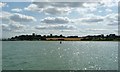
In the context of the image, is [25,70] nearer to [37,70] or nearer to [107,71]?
[37,70]

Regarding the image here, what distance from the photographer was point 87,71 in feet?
150

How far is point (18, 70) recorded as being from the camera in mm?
47875

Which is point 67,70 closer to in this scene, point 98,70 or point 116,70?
point 98,70

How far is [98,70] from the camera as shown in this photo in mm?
47750

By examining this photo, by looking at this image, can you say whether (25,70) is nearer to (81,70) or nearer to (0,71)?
(0,71)

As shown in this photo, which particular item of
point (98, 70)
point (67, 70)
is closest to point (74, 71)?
point (67, 70)

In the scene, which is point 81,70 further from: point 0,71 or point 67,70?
point 0,71

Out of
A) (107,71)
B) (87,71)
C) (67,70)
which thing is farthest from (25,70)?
(107,71)

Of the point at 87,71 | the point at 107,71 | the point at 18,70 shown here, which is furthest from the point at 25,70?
the point at 107,71

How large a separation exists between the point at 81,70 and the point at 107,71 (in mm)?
4525

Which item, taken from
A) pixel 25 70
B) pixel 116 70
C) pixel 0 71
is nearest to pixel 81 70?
pixel 116 70

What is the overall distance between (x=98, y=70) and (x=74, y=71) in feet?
15.1

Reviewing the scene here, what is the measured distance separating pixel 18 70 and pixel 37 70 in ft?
11.0

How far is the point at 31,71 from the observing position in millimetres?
46812
